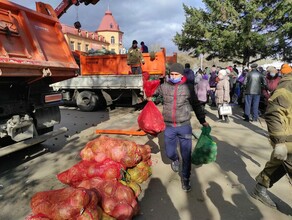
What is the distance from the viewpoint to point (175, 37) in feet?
92.6

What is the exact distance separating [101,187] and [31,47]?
2.95 m

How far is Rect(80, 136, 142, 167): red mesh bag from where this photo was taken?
12.3ft

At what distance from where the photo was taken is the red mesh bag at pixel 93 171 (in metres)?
3.42

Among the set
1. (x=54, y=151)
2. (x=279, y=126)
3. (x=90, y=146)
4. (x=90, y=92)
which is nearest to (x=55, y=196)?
(x=90, y=146)

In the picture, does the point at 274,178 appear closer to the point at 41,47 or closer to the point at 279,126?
the point at 279,126

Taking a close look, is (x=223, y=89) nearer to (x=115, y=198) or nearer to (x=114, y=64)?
(x=114, y=64)

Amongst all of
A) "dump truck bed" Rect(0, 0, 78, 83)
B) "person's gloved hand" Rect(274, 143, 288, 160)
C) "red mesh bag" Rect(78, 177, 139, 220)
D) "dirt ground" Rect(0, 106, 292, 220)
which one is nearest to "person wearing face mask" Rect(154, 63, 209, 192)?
"dirt ground" Rect(0, 106, 292, 220)

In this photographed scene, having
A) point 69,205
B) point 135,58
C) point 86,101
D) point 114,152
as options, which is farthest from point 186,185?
point 86,101

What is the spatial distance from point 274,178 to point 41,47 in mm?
4295

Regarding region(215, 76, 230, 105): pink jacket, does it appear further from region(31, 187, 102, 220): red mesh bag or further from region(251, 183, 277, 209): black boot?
region(31, 187, 102, 220): red mesh bag

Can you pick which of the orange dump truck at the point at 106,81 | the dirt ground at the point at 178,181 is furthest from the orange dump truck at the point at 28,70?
the orange dump truck at the point at 106,81

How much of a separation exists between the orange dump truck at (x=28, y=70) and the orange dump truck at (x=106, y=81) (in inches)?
165

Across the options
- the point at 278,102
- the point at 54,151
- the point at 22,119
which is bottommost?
the point at 54,151

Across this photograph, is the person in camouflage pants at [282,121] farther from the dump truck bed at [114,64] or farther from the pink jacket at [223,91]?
the dump truck bed at [114,64]
